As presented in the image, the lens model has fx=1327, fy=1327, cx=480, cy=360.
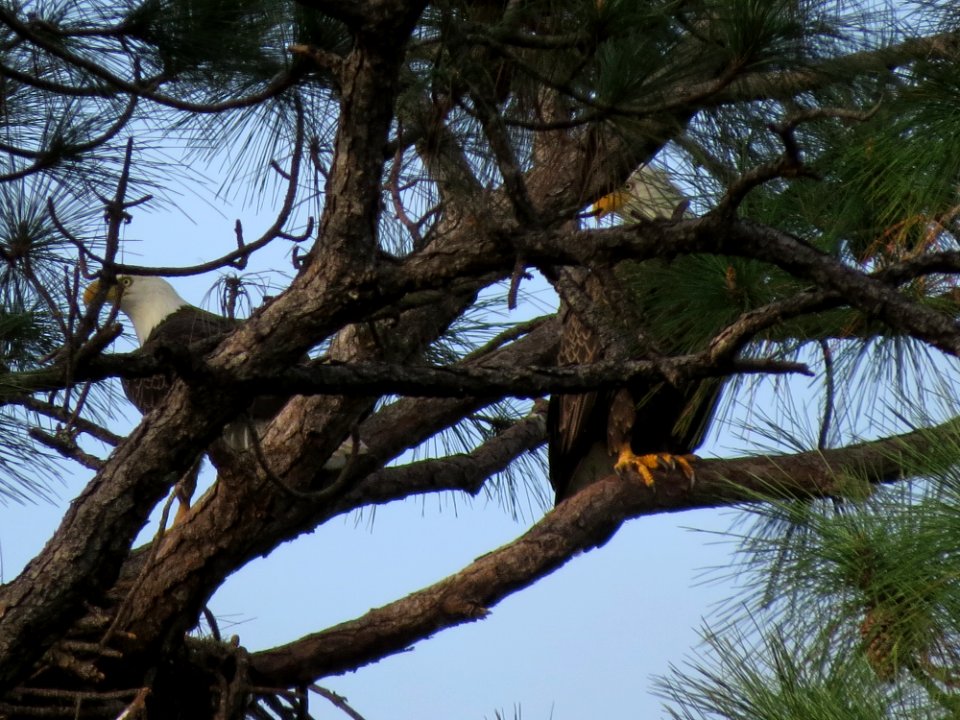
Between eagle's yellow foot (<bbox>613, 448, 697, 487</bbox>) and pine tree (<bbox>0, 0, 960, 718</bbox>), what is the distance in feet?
2.28

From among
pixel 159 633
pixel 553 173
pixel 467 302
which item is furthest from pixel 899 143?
pixel 159 633

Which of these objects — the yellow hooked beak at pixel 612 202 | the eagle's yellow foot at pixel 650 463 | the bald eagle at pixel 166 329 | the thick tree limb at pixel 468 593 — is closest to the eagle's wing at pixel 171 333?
the bald eagle at pixel 166 329

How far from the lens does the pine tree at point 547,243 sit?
185 cm

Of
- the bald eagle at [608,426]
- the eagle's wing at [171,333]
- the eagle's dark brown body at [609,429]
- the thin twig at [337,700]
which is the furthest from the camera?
Result: the eagle's dark brown body at [609,429]

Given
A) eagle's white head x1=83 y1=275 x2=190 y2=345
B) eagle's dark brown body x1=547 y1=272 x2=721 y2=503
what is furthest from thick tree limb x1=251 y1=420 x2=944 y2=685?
eagle's white head x1=83 y1=275 x2=190 y2=345

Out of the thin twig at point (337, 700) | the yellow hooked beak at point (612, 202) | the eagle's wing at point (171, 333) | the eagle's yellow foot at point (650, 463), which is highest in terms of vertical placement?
the eagle's wing at point (171, 333)

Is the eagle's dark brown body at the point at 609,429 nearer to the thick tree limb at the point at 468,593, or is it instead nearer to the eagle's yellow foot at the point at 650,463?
the eagle's yellow foot at the point at 650,463

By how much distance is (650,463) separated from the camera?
4.10 meters

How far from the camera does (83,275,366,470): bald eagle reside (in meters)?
3.84

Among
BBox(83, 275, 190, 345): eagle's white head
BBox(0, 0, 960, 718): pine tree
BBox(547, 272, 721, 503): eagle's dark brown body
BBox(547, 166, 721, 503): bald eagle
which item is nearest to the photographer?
BBox(0, 0, 960, 718): pine tree

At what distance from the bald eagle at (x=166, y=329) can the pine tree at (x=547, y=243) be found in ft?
2.91

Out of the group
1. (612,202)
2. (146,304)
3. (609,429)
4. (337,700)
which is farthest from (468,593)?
(146,304)

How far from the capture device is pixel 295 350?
2029 millimetres

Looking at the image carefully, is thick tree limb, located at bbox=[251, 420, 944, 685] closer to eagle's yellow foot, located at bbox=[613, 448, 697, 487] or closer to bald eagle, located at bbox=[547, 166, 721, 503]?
eagle's yellow foot, located at bbox=[613, 448, 697, 487]
